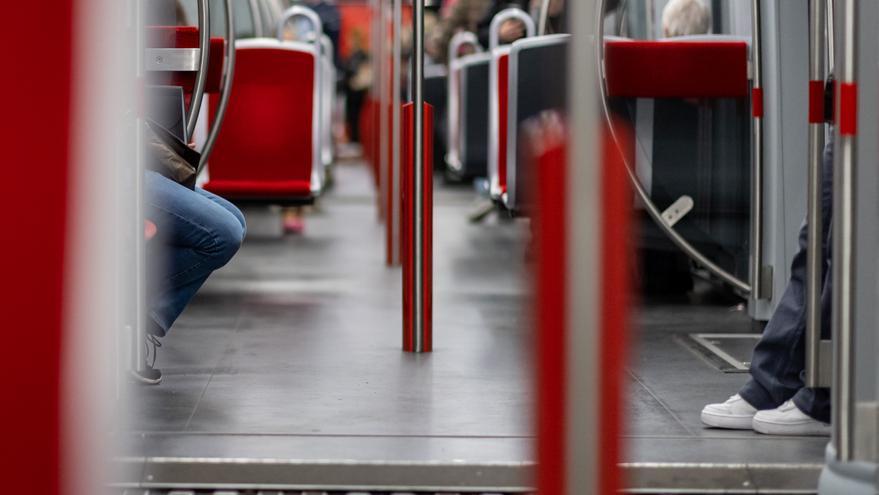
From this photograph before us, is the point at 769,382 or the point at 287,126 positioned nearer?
the point at 769,382

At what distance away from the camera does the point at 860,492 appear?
279 centimetres

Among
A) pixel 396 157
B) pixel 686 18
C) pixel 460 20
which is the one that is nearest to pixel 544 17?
pixel 396 157

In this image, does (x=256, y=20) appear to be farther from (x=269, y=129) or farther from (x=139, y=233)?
(x=139, y=233)

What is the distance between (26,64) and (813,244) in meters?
1.91

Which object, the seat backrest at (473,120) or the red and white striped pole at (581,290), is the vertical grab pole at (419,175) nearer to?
the red and white striped pole at (581,290)

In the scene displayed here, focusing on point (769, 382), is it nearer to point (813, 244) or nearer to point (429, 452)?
point (813, 244)

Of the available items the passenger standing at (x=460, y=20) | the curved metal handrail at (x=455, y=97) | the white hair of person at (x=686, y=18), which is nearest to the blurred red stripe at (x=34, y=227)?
the white hair of person at (x=686, y=18)

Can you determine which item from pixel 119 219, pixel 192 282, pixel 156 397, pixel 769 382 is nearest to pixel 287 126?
pixel 192 282

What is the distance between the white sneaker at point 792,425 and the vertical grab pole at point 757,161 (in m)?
1.25

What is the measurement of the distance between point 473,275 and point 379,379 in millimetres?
3035

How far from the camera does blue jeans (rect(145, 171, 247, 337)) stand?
162 inches

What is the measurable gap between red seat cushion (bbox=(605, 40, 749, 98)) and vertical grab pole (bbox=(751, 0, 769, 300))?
2.20ft

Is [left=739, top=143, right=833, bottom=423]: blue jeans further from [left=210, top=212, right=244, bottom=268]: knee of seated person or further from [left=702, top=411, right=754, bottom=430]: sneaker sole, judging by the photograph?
[left=210, top=212, right=244, bottom=268]: knee of seated person

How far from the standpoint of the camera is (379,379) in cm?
420
